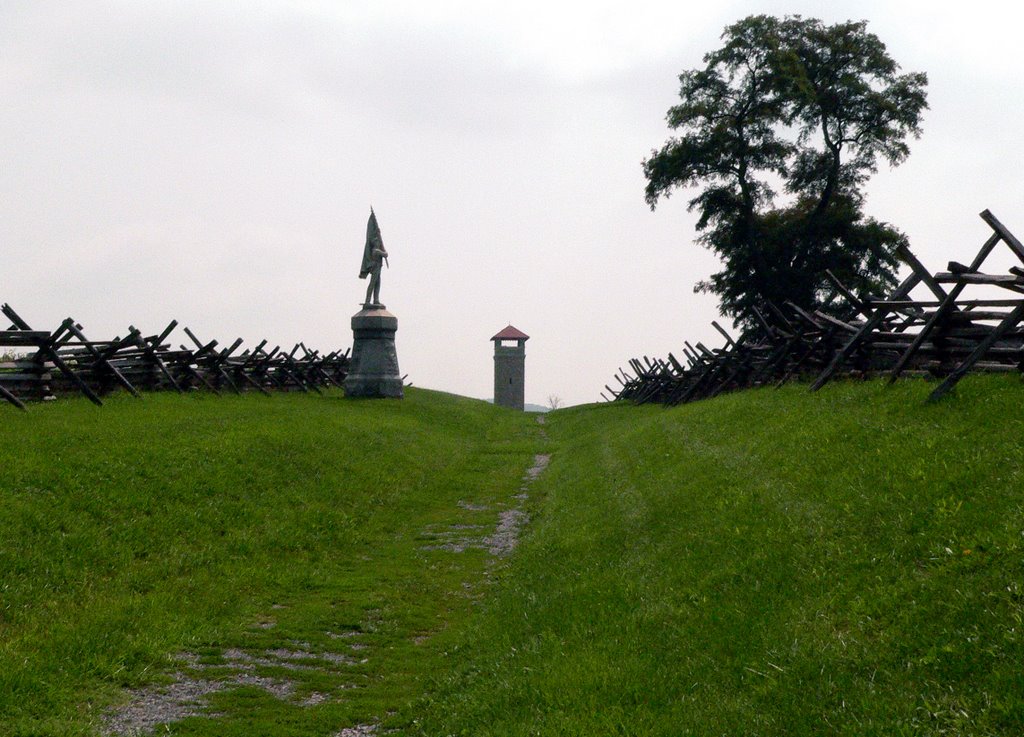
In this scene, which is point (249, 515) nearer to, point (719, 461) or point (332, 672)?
point (332, 672)

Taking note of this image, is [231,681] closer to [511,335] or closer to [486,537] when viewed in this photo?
[486,537]

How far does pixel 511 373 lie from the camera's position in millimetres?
67562

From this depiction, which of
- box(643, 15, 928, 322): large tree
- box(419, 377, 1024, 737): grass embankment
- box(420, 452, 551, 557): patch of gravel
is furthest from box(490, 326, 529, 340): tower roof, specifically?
box(419, 377, 1024, 737): grass embankment

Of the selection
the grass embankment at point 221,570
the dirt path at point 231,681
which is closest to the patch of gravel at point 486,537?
the grass embankment at point 221,570

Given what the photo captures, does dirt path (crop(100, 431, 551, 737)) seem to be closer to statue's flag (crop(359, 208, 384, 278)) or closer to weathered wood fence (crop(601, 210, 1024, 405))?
weathered wood fence (crop(601, 210, 1024, 405))

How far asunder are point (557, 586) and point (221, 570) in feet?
12.4

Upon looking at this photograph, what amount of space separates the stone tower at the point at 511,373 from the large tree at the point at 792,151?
1177 inches

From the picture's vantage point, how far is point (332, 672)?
7465mm

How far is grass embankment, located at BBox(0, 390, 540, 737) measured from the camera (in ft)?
22.6

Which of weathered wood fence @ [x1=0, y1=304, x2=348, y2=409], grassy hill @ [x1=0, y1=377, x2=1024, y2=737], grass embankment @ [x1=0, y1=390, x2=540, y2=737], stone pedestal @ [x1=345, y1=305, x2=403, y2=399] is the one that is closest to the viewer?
grassy hill @ [x1=0, y1=377, x2=1024, y2=737]

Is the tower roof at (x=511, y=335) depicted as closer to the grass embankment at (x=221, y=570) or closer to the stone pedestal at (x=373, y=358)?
the stone pedestal at (x=373, y=358)

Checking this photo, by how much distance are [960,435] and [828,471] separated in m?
1.37

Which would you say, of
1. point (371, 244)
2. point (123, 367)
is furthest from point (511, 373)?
point (123, 367)

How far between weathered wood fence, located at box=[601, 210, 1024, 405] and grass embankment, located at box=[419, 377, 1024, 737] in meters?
1.28
